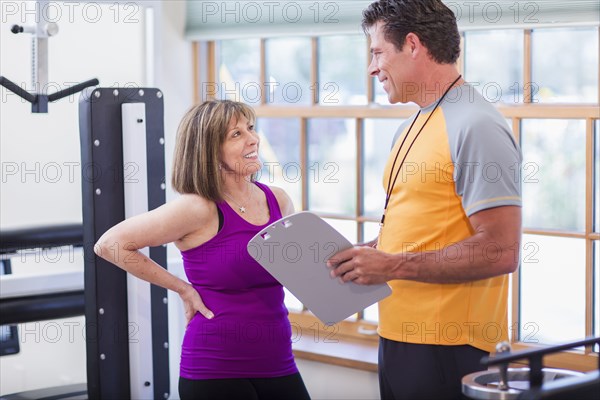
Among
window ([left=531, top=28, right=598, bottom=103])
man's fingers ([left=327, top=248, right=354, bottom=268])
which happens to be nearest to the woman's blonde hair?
man's fingers ([left=327, top=248, right=354, bottom=268])

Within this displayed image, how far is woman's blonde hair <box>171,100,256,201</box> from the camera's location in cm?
217

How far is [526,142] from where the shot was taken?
103 inches

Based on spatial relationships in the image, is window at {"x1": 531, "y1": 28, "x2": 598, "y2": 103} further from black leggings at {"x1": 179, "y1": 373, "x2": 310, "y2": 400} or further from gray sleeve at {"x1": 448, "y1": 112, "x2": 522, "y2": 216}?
black leggings at {"x1": 179, "y1": 373, "x2": 310, "y2": 400}

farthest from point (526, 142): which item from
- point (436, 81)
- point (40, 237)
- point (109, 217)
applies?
point (40, 237)

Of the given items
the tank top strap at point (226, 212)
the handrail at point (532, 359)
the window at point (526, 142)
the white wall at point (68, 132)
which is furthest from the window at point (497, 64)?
the handrail at point (532, 359)

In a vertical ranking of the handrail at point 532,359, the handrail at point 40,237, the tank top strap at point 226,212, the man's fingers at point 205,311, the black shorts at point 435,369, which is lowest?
the black shorts at point 435,369

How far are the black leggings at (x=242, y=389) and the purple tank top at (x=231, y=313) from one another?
2cm

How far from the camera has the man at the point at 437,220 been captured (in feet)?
5.65

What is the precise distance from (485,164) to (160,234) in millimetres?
880

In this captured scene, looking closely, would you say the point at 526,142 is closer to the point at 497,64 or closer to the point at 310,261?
the point at 497,64

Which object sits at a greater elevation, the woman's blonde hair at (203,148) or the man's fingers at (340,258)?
the woman's blonde hair at (203,148)

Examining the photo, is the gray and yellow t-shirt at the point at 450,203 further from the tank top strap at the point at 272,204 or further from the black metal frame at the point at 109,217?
the black metal frame at the point at 109,217

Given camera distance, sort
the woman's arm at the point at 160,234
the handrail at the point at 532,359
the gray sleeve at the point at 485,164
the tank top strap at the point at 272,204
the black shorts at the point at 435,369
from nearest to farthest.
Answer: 1. the handrail at the point at 532,359
2. the gray sleeve at the point at 485,164
3. the black shorts at the point at 435,369
4. the woman's arm at the point at 160,234
5. the tank top strap at the point at 272,204

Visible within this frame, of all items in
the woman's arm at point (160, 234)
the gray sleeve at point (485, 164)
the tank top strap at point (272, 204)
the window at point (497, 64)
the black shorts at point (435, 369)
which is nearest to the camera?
the gray sleeve at point (485, 164)
